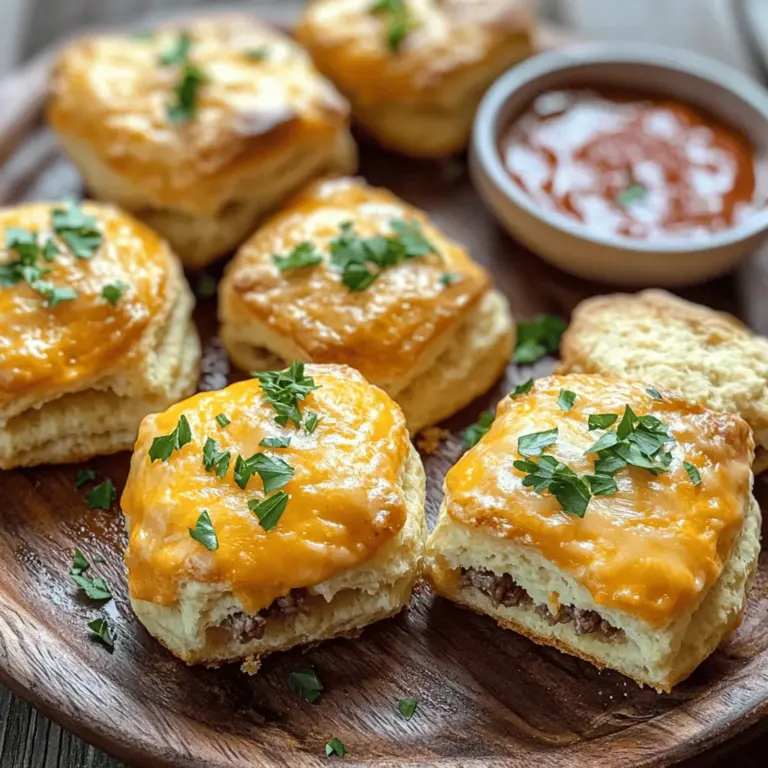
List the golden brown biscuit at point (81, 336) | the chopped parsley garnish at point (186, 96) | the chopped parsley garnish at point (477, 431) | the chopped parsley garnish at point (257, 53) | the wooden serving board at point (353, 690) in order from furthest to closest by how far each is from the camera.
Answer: the chopped parsley garnish at point (257, 53), the chopped parsley garnish at point (186, 96), the chopped parsley garnish at point (477, 431), the golden brown biscuit at point (81, 336), the wooden serving board at point (353, 690)

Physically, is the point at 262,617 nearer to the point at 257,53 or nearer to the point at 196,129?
the point at 196,129

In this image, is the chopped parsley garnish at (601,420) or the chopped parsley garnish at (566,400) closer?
the chopped parsley garnish at (601,420)

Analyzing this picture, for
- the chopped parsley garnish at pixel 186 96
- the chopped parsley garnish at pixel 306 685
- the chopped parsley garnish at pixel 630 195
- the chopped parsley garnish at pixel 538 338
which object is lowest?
the chopped parsley garnish at pixel 538 338

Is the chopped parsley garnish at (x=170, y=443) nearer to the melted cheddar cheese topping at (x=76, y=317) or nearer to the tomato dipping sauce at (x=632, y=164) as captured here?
the melted cheddar cheese topping at (x=76, y=317)

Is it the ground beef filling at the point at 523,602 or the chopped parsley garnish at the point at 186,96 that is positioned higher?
the chopped parsley garnish at the point at 186,96

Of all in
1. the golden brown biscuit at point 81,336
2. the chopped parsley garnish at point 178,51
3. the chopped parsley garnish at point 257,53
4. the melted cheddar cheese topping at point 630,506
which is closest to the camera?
the melted cheddar cheese topping at point 630,506

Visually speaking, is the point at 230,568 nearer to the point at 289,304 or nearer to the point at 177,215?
the point at 289,304

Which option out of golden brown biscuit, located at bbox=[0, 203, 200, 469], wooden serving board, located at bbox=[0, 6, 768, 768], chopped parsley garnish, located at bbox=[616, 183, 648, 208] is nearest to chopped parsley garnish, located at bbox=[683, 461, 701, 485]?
wooden serving board, located at bbox=[0, 6, 768, 768]

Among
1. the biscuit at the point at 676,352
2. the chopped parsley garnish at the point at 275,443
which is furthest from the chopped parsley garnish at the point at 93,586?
the biscuit at the point at 676,352

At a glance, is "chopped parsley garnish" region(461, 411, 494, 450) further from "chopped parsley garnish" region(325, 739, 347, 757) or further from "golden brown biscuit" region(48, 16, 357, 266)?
"golden brown biscuit" region(48, 16, 357, 266)
